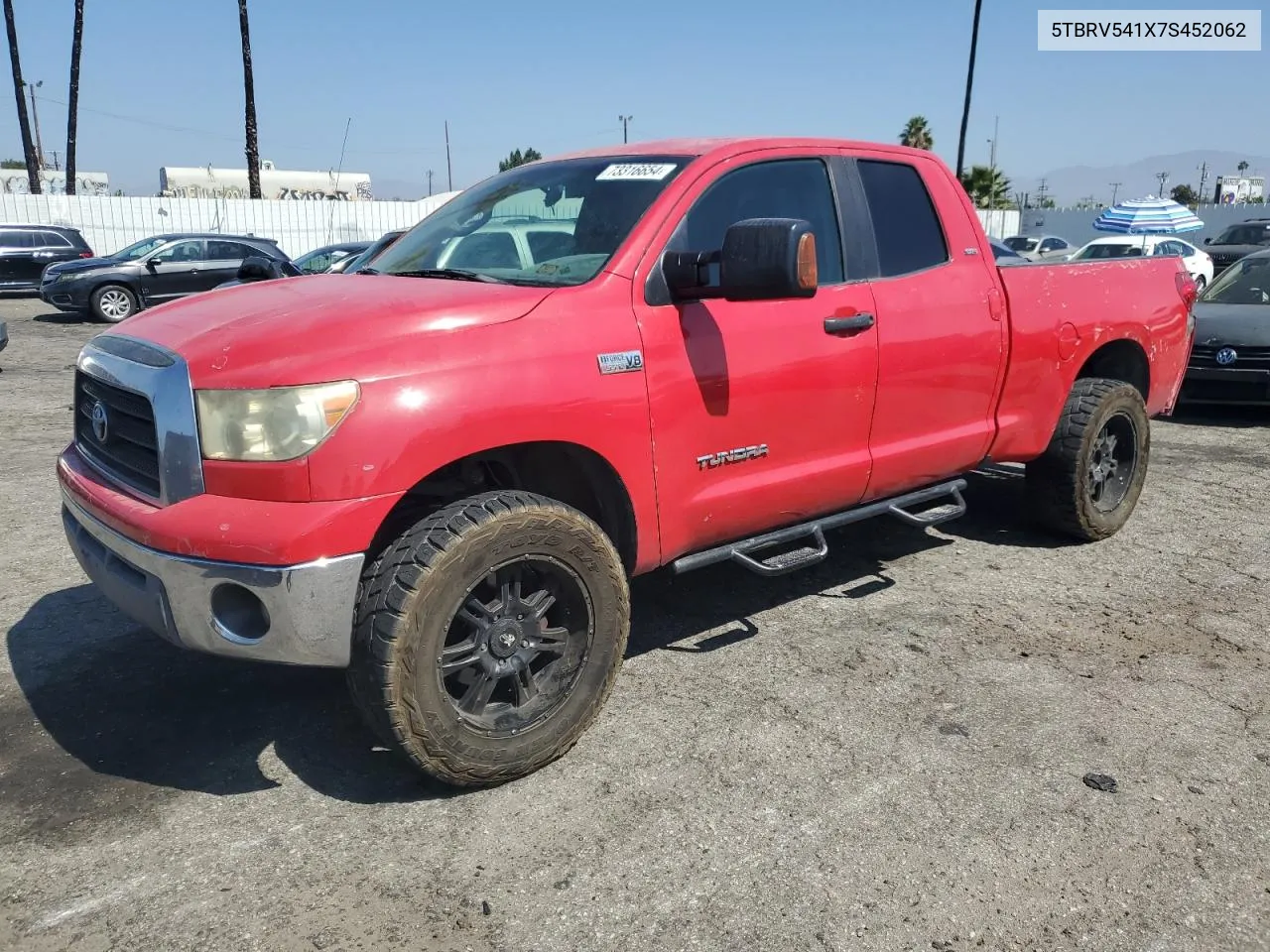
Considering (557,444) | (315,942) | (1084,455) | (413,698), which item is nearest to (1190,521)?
(1084,455)

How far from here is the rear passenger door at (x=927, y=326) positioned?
157 inches

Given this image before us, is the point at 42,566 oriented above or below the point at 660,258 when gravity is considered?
below

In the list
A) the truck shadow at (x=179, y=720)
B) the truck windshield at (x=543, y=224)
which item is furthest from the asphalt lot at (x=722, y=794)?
the truck windshield at (x=543, y=224)

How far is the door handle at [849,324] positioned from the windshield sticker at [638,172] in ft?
2.64

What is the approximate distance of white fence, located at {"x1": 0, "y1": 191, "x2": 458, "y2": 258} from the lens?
84.8 ft

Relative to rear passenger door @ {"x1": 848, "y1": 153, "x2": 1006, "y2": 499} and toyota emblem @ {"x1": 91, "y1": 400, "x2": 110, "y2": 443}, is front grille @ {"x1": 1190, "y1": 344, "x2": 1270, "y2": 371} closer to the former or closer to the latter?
rear passenger door @ {"x1": 848, "y1": 153, "x2": 1006, "y2": 499}

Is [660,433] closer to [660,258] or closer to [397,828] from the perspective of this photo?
[660,258]

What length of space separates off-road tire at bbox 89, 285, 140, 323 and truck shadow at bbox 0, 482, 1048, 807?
46.9 feet

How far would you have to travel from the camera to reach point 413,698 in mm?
2705

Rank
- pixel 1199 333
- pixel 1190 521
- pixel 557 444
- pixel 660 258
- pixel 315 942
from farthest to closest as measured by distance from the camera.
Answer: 1. pixel 1199 333
2. pixel 1190 521
3. pixel 660 258
4. pixel 557 444
5. pixel 315 942

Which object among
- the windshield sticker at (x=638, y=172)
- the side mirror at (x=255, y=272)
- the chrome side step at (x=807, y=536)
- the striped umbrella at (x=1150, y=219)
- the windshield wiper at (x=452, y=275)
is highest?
the striped umbrella at (x=1150, y=219)

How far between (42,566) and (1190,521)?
616 cm

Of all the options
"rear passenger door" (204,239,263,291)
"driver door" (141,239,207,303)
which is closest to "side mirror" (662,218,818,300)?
"driver door" (141,239,207,303)

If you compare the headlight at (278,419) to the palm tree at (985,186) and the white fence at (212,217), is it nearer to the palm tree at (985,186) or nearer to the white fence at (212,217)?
the white fence at (212,217)
